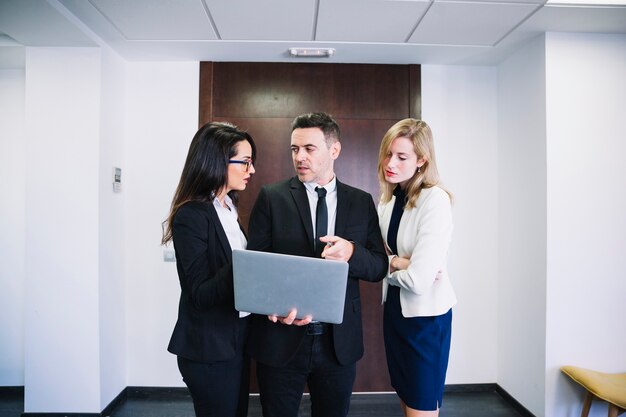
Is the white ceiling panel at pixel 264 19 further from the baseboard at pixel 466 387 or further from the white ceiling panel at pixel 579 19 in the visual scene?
the baseboard at pixel 466 387

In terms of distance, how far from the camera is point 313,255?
1.49 meters

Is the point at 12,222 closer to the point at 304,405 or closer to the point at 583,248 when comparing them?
the point at 304,405

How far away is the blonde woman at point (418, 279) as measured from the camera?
1.53 meters

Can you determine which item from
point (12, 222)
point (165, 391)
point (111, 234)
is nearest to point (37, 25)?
point (111, 234)

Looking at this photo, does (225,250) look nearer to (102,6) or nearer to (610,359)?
(102,6)

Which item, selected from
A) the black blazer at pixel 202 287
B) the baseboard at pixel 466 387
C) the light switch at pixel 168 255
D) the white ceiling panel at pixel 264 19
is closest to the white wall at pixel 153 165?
the light switch at pixel 168 255

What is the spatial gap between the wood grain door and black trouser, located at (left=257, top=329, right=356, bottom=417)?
1.62 metres

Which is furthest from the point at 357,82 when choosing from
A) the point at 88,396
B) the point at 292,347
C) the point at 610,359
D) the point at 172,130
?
the point at 88,396

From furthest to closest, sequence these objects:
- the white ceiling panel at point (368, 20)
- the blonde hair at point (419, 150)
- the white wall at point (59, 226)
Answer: the white wall at point (59, 226) → the white ceiling panel at point (368, 20) → the blonde hair at point (419, 150)

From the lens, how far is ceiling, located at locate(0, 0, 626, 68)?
2.19 m

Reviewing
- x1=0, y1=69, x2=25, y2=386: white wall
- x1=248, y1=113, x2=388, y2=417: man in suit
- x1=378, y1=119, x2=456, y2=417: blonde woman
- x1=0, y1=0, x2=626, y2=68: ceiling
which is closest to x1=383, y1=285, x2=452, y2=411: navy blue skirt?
x1=378, y1=119, x2=456, y2=417: blonde woman

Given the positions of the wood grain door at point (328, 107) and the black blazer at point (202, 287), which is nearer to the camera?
the black blazer at point (202, 287)

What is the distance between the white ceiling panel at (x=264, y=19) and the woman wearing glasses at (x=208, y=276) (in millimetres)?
1078

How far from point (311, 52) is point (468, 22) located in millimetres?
1069
